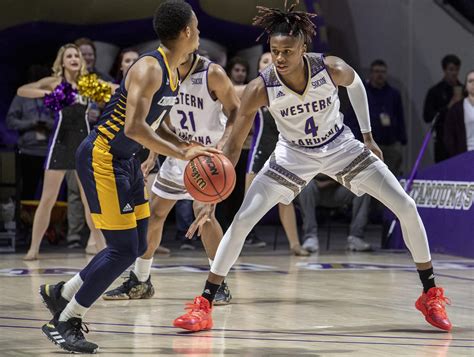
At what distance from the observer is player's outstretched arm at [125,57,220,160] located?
17.5 feet

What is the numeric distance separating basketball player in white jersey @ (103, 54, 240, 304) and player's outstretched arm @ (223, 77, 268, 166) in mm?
931

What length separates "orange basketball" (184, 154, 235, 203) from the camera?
5633mm

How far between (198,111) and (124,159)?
6.09ft

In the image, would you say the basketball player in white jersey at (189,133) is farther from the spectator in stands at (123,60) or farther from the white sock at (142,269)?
the spectator in stands at (123,60)

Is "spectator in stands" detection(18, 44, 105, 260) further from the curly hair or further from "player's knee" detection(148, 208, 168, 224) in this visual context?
the curly hair

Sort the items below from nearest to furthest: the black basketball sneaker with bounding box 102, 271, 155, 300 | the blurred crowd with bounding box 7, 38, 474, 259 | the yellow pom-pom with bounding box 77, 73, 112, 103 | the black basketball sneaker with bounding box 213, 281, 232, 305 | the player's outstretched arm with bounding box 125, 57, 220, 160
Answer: the player's outstretched arm with bounding box 125, 57, 220, 160, the black basketball sneaker with bounding box 213, 281, 232, 305, the black basketball sneaker with bounding box 102, 271, 155, 300, the yellow pom-pom with bounding box 77, 73, 112, 103, the blurred crowd with bounding box 7, 38, 474, 259

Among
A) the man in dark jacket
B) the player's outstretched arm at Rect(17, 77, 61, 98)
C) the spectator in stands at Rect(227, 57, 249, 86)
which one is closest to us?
the player's outstretched arm at Rect(17, 77, 61, 98)

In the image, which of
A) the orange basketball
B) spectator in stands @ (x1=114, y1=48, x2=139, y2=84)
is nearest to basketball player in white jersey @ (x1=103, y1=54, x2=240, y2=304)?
the orange basketball

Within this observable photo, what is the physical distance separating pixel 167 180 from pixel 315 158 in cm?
135

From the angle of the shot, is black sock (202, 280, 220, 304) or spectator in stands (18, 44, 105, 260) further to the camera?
spectator in stands (18, 44, 105, 260)

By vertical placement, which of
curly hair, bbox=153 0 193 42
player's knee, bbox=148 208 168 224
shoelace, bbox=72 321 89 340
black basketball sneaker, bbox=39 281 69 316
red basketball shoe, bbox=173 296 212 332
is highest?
curly hair, bbox=153 0 193 42

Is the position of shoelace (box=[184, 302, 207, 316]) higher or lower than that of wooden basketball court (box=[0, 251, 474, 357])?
higher

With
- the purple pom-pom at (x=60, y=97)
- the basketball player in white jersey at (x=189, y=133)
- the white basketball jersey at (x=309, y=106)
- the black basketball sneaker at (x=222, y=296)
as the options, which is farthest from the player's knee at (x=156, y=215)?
the purple pom-pom at (x=60, y=97)

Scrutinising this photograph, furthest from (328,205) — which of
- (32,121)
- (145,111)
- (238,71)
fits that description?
(145,111)
